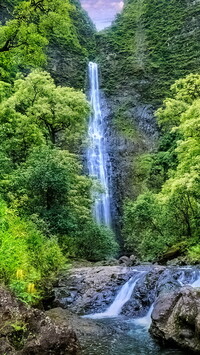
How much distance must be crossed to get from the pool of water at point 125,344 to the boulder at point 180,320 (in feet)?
0.74

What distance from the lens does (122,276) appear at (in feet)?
45.8

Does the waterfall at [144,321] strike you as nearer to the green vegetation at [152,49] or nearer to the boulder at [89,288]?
the boulder at [89,288]

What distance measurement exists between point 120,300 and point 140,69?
39.0 m

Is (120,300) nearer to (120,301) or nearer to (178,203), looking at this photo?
(120,301)

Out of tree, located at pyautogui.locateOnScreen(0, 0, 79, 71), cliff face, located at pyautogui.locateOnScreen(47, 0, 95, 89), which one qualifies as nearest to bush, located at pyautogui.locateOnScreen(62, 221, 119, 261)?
tree, located at pyautogui.locateOnScreen(0, 0, 79, 71)

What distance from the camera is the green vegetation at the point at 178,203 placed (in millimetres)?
15117

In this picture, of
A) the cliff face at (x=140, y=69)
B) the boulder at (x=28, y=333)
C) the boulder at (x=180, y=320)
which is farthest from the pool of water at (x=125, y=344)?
the cliff face at (x=140, y=69)

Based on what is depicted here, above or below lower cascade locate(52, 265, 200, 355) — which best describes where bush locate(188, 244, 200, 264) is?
above

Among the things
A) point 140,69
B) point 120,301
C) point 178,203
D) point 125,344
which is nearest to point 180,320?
point 125,344

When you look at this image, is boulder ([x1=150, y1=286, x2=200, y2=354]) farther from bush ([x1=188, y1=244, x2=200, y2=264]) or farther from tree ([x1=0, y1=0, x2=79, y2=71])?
tree ([x1=0, y1=0, x2=79, y2=71])

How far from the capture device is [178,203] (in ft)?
60.8

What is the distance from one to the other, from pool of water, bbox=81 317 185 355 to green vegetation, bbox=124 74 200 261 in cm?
671

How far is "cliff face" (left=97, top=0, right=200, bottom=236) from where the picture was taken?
38.0 metres

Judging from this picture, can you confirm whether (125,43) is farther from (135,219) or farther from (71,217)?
(71,217)
